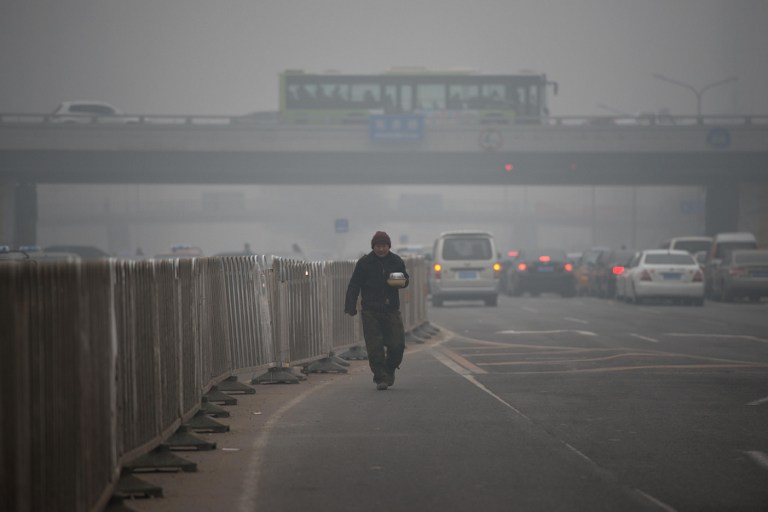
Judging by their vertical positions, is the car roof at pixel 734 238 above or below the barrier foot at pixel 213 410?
above

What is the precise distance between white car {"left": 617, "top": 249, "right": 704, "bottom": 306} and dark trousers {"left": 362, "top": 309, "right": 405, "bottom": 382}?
79.2 ft

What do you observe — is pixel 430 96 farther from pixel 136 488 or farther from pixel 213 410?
pixel 136 488

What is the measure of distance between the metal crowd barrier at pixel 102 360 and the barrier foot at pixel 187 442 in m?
0.10

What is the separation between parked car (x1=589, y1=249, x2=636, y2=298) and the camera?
44.8 m

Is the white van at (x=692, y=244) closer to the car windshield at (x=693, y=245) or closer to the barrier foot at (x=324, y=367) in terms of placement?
the car windshield at (x=693, y=245)

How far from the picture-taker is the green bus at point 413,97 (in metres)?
62.6

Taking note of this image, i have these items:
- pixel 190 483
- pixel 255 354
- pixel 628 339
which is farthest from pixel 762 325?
pixel 190 483

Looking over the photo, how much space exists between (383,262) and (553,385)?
92.2 inches

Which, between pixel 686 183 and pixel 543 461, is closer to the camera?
pixel 543 461

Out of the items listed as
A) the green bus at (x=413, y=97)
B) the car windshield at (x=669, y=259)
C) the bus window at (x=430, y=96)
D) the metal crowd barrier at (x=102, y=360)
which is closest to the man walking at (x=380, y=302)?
the metal crowd barrier at (x=102, y=360)

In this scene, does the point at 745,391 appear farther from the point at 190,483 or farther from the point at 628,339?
the point at 628,339

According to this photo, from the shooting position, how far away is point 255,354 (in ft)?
48.6

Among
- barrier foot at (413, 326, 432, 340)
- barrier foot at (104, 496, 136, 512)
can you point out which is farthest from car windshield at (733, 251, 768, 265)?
barrier foot at (104, 496, 136, 512)

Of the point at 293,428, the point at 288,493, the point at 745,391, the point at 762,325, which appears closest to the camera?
the point at 288,493
